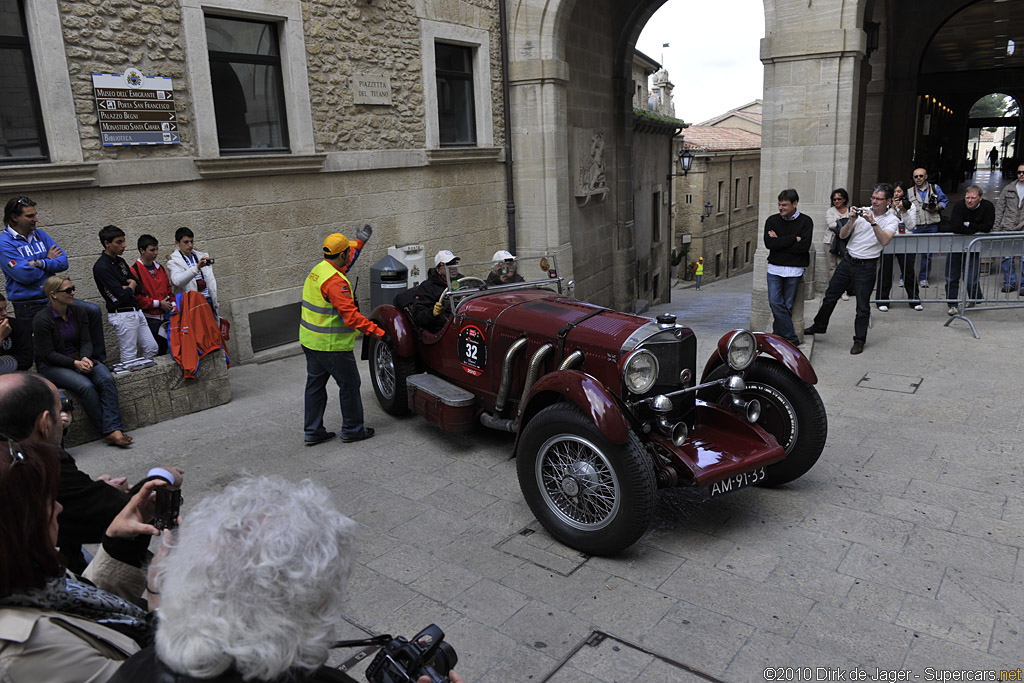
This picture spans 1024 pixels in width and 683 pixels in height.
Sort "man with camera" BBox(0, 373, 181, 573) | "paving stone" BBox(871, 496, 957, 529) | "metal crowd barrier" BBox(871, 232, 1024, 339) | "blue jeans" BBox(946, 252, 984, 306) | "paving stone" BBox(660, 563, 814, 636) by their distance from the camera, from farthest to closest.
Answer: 1. "blue jeans" BBox(946, 252, 984, 306)
2. "metal crowd barrier" BBox(871, 232, 1024, 339)
3. "paving stone" BBox(871, 496, 957, 529)
4. "paving stone" BBox(660, 563, 814, 636)
5. "man with camera" BBox(0, 373, 181, 573)

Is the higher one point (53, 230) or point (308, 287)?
point (53, 230)

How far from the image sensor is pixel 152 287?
683cm

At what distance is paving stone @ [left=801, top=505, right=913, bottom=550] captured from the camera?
396 centimetres

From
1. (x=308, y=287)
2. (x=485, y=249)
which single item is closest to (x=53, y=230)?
(x=308, y=287)

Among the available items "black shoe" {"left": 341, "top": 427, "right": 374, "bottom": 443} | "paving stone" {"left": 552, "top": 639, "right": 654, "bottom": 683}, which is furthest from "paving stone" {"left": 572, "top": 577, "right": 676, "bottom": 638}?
"black shoe" {"left": 341, "top": 427, "right": 374, "bottom": 443}

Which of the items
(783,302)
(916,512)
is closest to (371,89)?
(783,302)

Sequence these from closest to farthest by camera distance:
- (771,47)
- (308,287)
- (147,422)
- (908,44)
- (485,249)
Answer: (308,287), (147,422), (771,47), (485,249), (908,44)

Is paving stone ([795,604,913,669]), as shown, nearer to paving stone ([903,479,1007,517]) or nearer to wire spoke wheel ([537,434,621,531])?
wire spoke wheel ([537,434,621,531])

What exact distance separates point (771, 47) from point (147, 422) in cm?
829

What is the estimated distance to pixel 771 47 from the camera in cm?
906

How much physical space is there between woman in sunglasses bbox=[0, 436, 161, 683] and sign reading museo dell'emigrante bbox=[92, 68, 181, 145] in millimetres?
5971

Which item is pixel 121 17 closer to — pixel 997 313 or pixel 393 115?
pixel 393 115

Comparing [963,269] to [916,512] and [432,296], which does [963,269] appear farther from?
[432,296]

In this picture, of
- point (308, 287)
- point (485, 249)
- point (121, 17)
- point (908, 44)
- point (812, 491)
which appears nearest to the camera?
point (812, 491)
